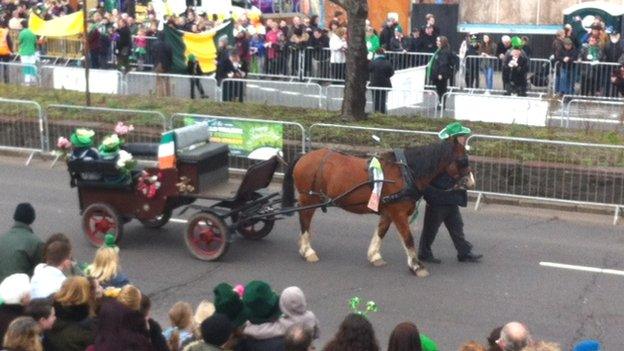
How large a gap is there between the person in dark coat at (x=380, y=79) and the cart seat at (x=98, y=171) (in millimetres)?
8895

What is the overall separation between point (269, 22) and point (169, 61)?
Answer: 311 centimetres

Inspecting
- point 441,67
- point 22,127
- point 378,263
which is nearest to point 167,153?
point 378,263

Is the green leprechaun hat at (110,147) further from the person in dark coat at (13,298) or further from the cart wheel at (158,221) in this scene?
the person in dark coat at (13,298)

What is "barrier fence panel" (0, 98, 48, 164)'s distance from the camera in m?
18.6

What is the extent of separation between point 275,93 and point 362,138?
5435 millimetres

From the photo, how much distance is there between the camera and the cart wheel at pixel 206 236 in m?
12.5

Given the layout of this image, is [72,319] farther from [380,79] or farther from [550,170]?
[380,79]

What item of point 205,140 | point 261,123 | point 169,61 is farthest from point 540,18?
point 205,140

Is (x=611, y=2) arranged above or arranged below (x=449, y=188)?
above

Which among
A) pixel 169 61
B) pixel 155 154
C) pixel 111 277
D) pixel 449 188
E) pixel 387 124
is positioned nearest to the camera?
pixel 111 277

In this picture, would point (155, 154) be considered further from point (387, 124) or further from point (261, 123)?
point (387, 124)

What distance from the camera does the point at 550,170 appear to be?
15.6 metres

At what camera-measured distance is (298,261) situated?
12.8 m

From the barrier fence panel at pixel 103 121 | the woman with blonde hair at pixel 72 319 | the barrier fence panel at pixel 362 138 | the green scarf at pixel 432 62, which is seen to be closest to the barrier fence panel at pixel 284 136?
the barrier fence panel at pixel 362 138
